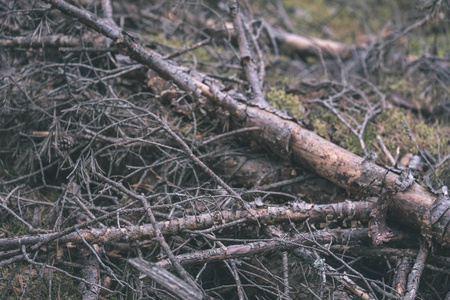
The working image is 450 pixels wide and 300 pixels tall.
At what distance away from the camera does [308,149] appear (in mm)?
2814

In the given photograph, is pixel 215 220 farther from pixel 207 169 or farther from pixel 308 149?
pixel 308 149

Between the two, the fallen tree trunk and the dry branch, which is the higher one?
the fallen tree trunk

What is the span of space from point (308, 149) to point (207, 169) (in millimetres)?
803

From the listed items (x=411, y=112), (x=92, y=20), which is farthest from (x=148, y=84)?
(x=411, y=112)

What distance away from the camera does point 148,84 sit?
352cm

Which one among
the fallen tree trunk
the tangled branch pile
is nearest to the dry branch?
the tangled branch pile

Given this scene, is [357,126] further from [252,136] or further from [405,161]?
[252,136]

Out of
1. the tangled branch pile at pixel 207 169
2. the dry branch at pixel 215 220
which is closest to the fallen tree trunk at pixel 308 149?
the tangled branch pile at pixel 207 169

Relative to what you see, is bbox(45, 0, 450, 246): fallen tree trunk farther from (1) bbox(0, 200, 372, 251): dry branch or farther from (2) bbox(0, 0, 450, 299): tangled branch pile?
(1) bbox(0, 200, 372, 251): dry branch

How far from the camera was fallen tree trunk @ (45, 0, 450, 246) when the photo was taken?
2.35 meters

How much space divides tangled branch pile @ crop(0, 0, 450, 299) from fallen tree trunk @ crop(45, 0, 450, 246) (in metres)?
0.01

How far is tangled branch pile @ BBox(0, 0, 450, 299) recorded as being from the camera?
2.33 meters

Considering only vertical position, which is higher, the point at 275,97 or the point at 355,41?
the point at 355,41

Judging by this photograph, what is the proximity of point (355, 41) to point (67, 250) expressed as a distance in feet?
14.9
